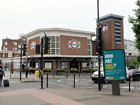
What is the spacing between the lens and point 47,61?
111 feet

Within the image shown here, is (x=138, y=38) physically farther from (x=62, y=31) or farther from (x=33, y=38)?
(x=33, y=38)

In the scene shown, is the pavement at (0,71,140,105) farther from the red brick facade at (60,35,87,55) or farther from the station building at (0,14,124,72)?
the red brick facade at (60,35,87,55)

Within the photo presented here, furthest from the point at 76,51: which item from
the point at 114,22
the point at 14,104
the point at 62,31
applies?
the point at 14,104

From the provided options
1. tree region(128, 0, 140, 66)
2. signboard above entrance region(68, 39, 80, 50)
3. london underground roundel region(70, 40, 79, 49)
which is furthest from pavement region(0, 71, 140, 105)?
london underground roundel region(70, 40, 79, 49)

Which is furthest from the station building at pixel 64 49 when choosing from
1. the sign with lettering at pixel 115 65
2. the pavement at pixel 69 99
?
the pavement at pixel 69 99

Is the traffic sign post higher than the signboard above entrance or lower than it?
lower

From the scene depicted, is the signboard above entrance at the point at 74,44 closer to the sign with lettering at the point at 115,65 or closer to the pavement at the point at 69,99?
the sign with lettering at the point at 115,65

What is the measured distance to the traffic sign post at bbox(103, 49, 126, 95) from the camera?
28.9 feet

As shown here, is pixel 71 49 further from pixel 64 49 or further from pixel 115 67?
pixel 115 67

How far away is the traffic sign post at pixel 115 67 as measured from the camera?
8797 millimetres

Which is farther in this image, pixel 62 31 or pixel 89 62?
pixel 89 62

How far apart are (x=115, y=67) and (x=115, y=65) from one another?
108mm

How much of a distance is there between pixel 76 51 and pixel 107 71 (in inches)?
1062

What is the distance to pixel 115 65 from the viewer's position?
8.91 meters
